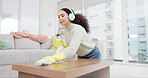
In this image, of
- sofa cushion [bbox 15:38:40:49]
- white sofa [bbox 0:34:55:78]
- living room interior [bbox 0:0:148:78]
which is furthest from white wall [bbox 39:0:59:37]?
white sofa [bbox 0:34:55:78]

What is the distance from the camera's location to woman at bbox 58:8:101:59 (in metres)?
0.89

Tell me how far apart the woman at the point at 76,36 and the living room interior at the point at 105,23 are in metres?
1.44

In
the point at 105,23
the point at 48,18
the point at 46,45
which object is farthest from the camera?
the point at 48,18

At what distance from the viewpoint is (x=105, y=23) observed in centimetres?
352

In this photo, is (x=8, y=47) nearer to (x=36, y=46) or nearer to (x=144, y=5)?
(x=36, y=46)

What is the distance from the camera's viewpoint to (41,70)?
57 cm

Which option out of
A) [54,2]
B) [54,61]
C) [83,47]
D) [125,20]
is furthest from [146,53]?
[54,2]

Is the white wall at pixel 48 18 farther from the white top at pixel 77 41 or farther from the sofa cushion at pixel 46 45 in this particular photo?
the white top at pixel 77 41

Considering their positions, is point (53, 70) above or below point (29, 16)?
below

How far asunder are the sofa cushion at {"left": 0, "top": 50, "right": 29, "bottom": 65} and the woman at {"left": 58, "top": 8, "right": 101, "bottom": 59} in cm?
80

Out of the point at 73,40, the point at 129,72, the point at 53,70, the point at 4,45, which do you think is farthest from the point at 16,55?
the point at 129,72

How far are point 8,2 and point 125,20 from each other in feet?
10.7

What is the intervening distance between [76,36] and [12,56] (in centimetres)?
105

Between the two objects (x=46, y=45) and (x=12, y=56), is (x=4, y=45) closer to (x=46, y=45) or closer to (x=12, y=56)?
(x=12, y=56)
